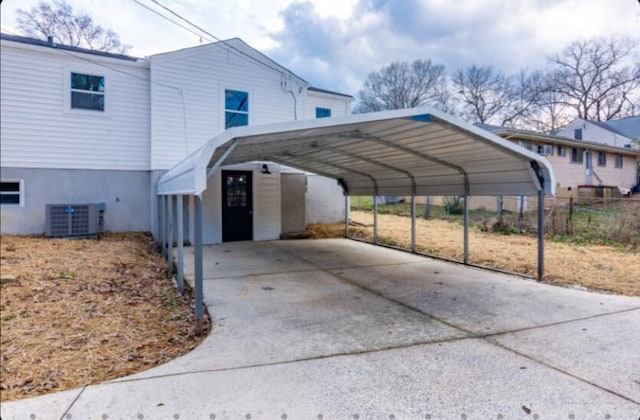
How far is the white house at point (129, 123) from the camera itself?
324 inches

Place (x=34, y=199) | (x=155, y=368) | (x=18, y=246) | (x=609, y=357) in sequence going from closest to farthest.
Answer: (x=155, y=368)
(x=609, y=357)
(x=18, y=246)
(x=34, y=199)

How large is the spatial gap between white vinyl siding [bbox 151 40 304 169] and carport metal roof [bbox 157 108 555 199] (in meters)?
2.36

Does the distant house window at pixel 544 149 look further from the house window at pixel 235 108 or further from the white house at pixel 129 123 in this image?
the house window at pixel 235 108

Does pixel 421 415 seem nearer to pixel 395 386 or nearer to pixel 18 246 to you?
pixel 395 386

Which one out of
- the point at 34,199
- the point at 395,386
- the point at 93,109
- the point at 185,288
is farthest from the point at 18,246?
the point at 395,386

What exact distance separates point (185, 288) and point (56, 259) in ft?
6.63

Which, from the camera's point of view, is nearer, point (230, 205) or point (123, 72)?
point (123, 72)

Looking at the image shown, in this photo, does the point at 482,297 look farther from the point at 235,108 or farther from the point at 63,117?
the point at 63,117

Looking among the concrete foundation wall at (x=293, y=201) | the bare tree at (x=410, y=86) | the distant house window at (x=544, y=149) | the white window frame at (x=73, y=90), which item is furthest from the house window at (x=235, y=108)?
the bare tree at (x=410, y=86)

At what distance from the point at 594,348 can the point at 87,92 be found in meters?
10.8

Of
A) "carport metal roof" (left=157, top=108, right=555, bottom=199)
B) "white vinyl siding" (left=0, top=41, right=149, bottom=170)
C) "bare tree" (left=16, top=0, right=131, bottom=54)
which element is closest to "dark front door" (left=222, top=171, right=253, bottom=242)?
"carport metal roof" (left=157, top=108, right=555, bottom=199)

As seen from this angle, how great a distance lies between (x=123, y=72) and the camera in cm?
911

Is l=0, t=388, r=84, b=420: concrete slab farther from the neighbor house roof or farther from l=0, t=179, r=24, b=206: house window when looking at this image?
the neighbor house roof

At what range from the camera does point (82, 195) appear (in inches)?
345
